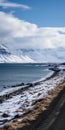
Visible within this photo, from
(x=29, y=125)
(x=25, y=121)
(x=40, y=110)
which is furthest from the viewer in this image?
(x=40, y=110)

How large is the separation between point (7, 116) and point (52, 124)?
6.48 meters

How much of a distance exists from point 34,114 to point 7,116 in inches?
97.6

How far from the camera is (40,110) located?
93.9 feet

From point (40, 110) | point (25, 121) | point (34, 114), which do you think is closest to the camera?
point (25, 121)

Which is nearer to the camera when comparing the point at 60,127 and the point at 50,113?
the point at 60,127

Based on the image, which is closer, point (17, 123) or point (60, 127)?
point (60, 127)

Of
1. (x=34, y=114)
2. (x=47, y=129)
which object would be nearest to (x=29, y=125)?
(x=47, y=129)

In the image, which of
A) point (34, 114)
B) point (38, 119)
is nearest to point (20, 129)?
point (38, 119)

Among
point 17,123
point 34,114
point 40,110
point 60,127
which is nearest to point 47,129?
point 60,127

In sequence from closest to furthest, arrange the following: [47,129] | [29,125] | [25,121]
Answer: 1. [47,129]
2. [29,125]
3. [25,121]

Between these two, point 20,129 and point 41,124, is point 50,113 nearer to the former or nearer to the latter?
point 41,124

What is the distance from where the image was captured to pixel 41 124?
22.2 meters

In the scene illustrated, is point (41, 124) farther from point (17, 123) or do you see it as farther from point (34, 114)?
point (34, 114)

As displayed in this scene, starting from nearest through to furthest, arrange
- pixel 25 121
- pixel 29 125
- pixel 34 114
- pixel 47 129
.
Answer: pixel 47 129
pixel 29 125
pixel 25 121
pixel 34 114
